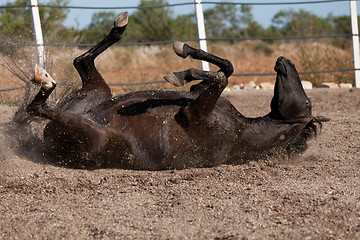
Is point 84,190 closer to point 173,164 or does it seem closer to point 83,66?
point 173,164

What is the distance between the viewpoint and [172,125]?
3.38m

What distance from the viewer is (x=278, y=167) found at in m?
3.70

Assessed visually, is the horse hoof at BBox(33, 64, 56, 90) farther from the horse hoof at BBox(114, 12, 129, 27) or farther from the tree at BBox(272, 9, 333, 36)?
the tree at BBox(272, 9, 333, 36)

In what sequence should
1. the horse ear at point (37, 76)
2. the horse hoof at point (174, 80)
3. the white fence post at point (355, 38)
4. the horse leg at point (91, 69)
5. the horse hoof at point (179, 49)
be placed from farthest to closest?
the white fence post at point (355, 38), the horse leg at point (91, 69), the horse hoof at point (179, 49), the horse hoof at point (174, 80), the horse ear at point (37, 76)

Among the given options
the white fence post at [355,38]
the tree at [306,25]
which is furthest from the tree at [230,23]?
the white fence post at [355,38]

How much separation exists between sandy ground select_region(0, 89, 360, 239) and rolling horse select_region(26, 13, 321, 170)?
0.36ft

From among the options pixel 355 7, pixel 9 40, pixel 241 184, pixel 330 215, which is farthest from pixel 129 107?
pixel 355 7

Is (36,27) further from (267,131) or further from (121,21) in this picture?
(267,131)

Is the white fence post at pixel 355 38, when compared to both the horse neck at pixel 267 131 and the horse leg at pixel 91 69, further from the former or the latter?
the horse leg at pixel 91 69

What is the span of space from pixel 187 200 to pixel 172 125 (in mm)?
664

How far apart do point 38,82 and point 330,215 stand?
1941 mm

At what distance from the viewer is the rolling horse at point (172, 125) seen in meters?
3.30

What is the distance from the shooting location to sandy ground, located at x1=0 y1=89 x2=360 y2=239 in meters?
2.41

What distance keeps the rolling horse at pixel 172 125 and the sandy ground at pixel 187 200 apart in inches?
4.3
